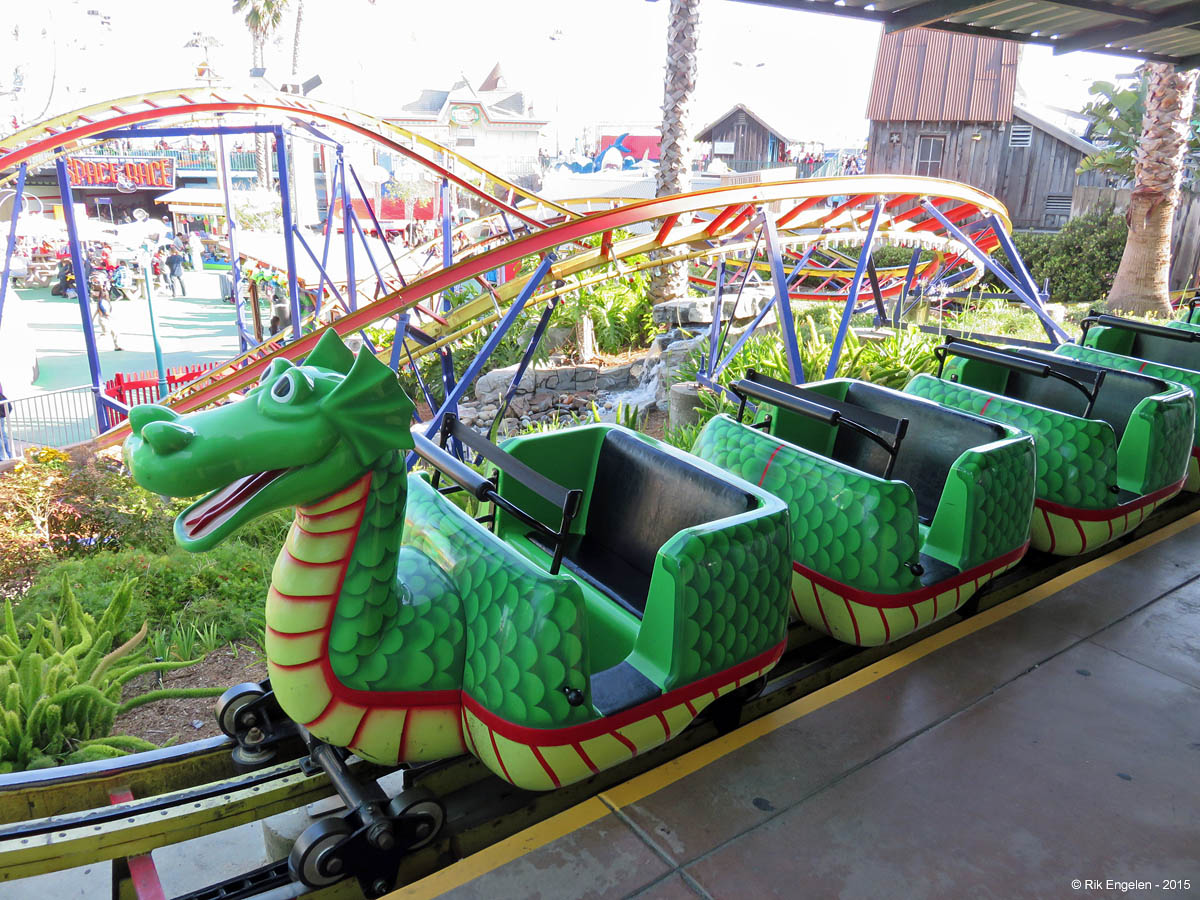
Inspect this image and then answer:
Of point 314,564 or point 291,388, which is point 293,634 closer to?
point 314,564

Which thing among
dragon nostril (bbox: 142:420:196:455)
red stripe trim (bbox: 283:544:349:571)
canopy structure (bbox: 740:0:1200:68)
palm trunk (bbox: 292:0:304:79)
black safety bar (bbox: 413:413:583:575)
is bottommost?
red stripe trim (bbox: 283:544:349:571)

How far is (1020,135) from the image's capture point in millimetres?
19656

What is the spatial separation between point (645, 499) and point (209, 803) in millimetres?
1441

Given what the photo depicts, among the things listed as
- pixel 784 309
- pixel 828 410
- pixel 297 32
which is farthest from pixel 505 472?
pixel 297 32

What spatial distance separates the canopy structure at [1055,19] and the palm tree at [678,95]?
17.4 ft

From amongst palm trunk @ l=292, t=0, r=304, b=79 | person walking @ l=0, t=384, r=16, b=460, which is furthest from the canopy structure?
palm trunk @ l=292, t=0, r=304, b=79

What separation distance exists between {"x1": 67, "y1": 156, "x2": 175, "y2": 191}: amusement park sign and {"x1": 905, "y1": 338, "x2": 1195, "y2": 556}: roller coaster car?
30420 millimetres

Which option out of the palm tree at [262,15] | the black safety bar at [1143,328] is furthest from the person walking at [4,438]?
the palm tree at [262,15]

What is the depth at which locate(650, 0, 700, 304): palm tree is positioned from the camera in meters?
9.53

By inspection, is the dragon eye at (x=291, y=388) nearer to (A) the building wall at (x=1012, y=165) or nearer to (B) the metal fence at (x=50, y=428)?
(B) the metal fence at (x=50, y=428)

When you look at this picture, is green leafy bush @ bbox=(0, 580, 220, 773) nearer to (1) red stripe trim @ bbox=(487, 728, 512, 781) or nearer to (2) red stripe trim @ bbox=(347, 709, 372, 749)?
(2) red stripe trim @ bbox=(347, 709, 372, 749)

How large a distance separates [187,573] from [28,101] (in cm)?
7234

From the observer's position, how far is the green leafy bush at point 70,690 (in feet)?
8.82

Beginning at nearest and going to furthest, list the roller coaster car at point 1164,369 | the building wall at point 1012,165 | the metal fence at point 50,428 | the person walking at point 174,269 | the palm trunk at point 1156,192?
the roller coaster car at point 1164,369, the metal fence at point 50,428, the palm trunk at point 1156,192, the building wall at point 1012,165, the person walking at point 174,269
